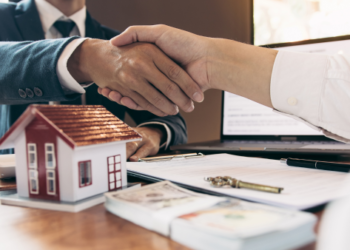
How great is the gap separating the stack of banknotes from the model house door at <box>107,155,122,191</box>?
0.08 metres

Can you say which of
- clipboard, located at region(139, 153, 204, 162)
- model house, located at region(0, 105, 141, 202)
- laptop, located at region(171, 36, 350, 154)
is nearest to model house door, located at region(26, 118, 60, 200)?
model house, located at region(0, 105, 141, 202)

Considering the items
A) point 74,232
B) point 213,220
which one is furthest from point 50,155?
point 213,220

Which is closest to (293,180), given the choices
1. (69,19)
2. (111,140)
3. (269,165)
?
(269,165)

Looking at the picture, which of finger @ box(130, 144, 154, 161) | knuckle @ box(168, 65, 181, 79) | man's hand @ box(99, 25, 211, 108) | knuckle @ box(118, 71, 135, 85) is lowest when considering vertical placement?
finger @ box(130, 144, 154, 161)

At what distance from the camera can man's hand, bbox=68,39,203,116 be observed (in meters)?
0.72

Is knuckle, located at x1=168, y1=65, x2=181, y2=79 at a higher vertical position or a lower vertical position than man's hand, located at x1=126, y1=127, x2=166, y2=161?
higher

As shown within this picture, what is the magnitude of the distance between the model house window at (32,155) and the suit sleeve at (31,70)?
0.34 metres

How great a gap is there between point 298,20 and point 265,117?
86 cm

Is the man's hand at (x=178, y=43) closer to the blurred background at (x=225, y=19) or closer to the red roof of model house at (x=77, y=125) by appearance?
the red roof of model house at (x=77, y=125)

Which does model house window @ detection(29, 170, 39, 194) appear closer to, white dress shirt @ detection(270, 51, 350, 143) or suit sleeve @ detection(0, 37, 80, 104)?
suit sleeve @ detection(0, 37, 80, 104)

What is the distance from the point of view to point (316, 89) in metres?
0.59

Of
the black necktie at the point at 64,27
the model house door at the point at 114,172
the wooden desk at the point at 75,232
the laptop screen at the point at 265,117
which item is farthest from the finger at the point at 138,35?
the black necktie at the point at 64,27

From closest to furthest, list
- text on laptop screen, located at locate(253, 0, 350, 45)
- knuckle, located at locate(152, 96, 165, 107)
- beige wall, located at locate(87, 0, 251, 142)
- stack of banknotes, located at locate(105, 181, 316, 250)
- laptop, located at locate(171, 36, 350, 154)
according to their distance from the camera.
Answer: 1. stack of banknotes, located at locate(105, 181, 316, 250)
2. knuckle, located at locate(152, 96, 165, 107)
3. laptop, located at locate(171, 36, 350, 154)
4. text on laptop screen, located at locate(253, 0, 350, 45)
5. beige wall, located at locate(87, 0, 251, 142)

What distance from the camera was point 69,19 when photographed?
1382 millimetres
